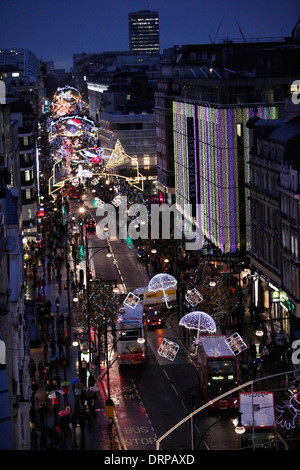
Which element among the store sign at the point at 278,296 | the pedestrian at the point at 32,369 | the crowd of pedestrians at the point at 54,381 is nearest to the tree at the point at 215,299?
the store sign at the point at 278,296

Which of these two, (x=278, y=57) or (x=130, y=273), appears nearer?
(x=130, y=273)

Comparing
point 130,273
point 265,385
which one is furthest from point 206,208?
point 265,385

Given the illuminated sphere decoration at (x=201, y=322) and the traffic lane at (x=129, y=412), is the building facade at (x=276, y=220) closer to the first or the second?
the illuminated sphere decoration at (x=201, y=322)

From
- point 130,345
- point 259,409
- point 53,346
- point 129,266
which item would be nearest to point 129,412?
point 130,345

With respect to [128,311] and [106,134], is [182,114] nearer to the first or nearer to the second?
[128,311]

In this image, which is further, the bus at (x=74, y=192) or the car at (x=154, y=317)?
the bus at (x=74, y=192)

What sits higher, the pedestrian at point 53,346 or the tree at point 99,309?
the tree at point 99,309

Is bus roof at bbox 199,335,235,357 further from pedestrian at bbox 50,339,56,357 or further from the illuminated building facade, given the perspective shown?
the illuminated building facade
